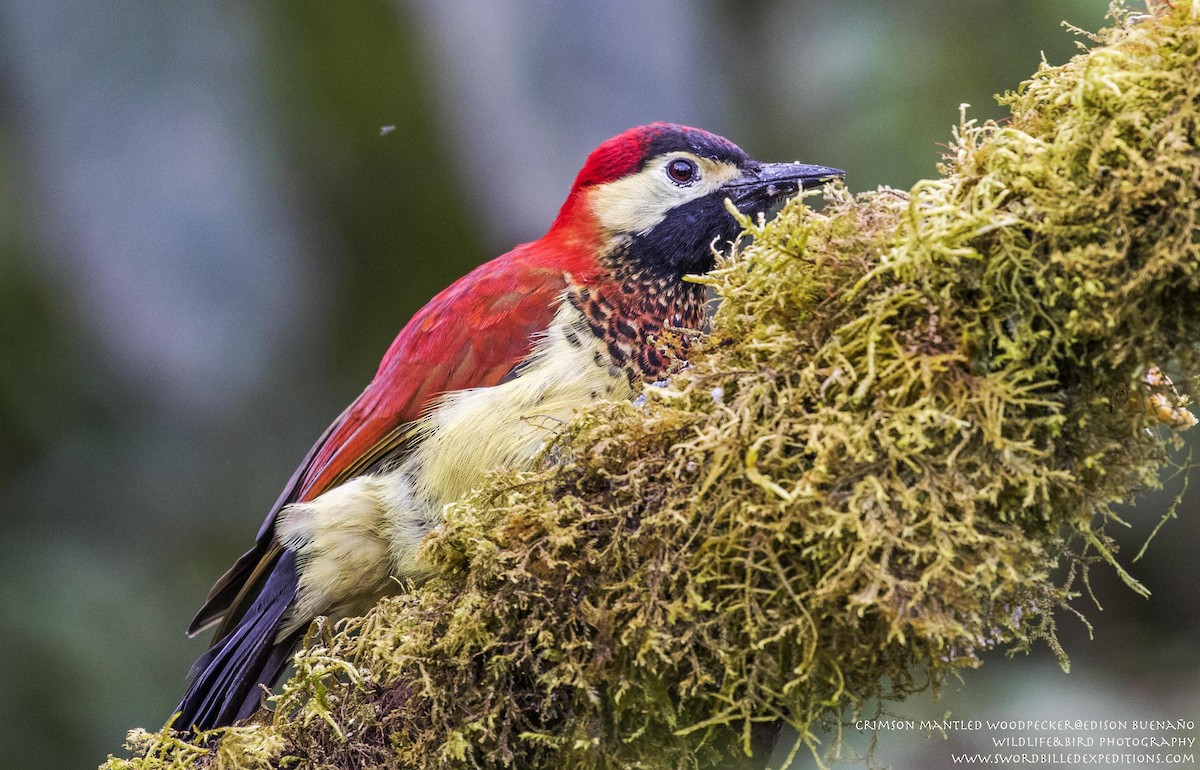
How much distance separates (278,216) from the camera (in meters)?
3.72

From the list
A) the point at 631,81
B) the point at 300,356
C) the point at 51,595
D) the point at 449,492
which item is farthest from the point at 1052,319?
the point at 51,595

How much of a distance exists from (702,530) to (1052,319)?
1.78 feet

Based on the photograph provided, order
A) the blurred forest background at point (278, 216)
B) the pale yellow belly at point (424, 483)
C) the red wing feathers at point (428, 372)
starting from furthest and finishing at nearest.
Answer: the blurred forest background at point (278, 216) → the red wing feathers at point (428, 372) → the pale yellow belly at point (424, 483)

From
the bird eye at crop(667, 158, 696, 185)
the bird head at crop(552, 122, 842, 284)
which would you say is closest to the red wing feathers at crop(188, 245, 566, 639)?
the bird head at crop(552, 122, 842, 284)

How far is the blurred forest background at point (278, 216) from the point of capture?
11.3 feet

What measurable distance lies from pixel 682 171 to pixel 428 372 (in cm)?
91

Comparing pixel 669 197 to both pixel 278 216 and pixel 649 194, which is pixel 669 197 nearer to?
pixel 649 194

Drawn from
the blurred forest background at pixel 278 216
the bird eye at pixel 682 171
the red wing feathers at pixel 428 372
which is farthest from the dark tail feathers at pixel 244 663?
the bird eye at pixel 682 171

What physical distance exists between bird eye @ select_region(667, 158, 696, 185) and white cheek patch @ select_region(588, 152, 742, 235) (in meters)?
0.01

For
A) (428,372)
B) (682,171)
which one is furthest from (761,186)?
(428,372)

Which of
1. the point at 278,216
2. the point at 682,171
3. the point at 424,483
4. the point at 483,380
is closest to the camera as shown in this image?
the point at 424,483

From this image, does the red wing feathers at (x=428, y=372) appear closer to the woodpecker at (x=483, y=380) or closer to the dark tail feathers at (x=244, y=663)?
the woodpecker at (x=483, y=380)

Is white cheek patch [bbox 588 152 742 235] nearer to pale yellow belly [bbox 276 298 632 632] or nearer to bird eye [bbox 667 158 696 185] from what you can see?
bird eye [bbox 667 158 696 185]

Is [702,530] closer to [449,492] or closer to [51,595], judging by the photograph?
[449,492]
